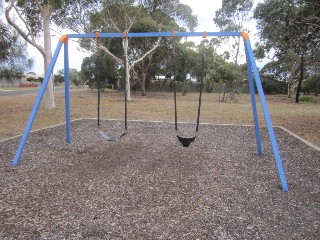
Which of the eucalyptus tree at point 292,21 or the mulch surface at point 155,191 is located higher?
the eucalyptus tree at point 292,21

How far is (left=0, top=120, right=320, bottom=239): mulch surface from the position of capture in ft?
8.39

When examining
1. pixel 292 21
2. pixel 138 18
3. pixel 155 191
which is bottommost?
pixel 155 191

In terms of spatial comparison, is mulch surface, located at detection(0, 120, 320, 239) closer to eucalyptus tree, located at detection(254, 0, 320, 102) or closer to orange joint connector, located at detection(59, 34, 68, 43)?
orange joint connector, located at detection(59, 34, 68, 43)

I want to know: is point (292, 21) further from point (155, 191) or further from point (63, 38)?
point (155, 191)

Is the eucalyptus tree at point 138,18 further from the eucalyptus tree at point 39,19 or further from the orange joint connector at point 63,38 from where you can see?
the orange joint connector at point 63,38

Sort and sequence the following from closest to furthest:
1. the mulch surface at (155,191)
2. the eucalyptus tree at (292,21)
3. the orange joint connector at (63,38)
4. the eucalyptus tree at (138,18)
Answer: the mulch surface at (155,191) → the orange joint connector at (63,38) → the eucalyptus tree at (292,21) → the eucalyptus tree at (138,18)

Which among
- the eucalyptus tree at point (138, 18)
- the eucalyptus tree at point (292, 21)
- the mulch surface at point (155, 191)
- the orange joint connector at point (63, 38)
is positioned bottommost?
the mulch surface at point (155, 191)

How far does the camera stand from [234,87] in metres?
19.1

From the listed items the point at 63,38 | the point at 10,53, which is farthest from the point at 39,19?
the point at 63,38

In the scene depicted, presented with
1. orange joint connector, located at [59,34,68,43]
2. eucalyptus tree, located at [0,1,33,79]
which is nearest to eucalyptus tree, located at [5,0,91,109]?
eucalyptus tree, located at [0,1,33,79]

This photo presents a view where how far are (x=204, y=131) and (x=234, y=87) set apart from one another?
1269cm

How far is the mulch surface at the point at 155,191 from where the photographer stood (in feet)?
8.39

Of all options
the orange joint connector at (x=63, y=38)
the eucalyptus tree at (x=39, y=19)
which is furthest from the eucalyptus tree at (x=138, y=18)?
the orange joint connector at (x=63, y=38)

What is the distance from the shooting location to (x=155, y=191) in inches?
135
